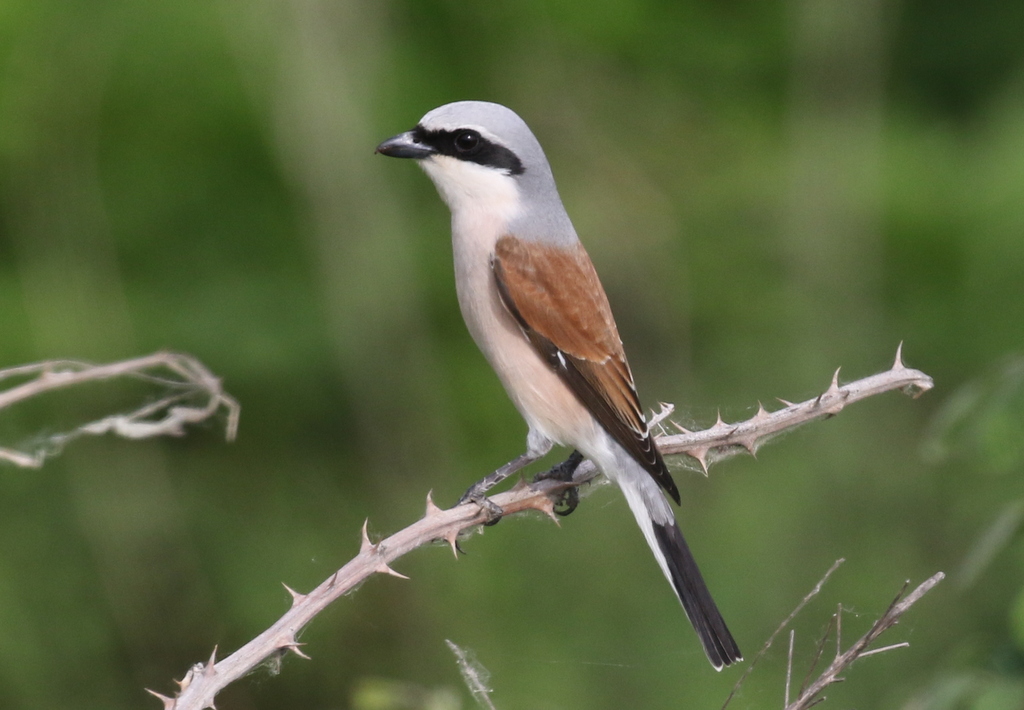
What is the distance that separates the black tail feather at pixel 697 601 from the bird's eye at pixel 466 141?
1003 millimetres

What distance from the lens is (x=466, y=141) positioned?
103 inches

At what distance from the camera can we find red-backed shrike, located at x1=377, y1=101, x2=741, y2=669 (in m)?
2.51

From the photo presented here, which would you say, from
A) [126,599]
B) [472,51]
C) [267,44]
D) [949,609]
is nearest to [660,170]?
[472,51]

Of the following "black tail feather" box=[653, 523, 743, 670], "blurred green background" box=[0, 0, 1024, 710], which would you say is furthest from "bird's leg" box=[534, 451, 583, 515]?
"blurred green background" box=[0, 0, 1024, 710]

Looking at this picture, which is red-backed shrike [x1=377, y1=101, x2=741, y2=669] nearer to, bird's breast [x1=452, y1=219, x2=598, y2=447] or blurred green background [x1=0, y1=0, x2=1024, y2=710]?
bird's breast [x1=452, y1=219, x2=598, y2=447]

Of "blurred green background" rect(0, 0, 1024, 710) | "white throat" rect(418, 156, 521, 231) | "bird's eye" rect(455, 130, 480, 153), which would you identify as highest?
"bird's eye" rect(455, 130, 480, 153)

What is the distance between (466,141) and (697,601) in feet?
3.96

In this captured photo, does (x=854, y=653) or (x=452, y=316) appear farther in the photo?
(x=452, y=316)

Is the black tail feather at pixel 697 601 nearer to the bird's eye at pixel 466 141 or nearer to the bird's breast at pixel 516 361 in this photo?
the bird's breast at pixel 516 361

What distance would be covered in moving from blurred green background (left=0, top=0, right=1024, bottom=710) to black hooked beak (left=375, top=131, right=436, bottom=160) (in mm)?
1754

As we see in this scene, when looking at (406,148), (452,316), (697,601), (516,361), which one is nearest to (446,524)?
(697,601)

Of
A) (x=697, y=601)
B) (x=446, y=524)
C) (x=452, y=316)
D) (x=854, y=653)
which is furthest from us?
(x=452, y=316)

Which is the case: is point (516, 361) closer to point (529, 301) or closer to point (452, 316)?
point (529, 301)

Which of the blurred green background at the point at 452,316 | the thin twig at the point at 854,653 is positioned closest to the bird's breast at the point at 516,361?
the thin twig at the point at 854,653
